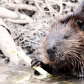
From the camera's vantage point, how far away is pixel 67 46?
8.82 feet

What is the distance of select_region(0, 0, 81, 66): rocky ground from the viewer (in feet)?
14.1

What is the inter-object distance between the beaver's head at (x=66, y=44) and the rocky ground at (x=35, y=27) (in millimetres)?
878

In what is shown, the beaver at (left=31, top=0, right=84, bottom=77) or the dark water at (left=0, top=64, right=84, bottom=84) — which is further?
the beaver at (left=31, top=0, right=84, bottom=77)

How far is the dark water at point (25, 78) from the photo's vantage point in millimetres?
2492

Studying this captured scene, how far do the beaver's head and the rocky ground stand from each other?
878 mm

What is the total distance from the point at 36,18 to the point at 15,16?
0.53 metres

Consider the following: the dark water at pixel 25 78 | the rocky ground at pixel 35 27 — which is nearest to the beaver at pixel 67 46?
the dark water at pixel 25 78

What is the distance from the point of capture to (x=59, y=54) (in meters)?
2.62

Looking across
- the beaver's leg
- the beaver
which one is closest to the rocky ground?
the beaver's leg

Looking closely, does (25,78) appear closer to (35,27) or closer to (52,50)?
(52,50)

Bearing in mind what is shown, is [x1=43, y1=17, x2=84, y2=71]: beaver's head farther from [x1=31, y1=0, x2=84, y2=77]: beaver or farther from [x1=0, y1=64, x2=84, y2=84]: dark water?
[x1=0, y1=64, x2=84, y2=84]: dark water

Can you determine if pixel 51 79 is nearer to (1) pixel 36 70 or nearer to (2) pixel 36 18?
(1) pixel 36 70

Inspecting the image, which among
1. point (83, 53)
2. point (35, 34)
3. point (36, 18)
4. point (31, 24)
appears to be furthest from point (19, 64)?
point (36, 18)

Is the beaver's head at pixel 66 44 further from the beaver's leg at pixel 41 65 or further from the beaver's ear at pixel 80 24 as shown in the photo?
the beaver's leg at pixel 41 65
